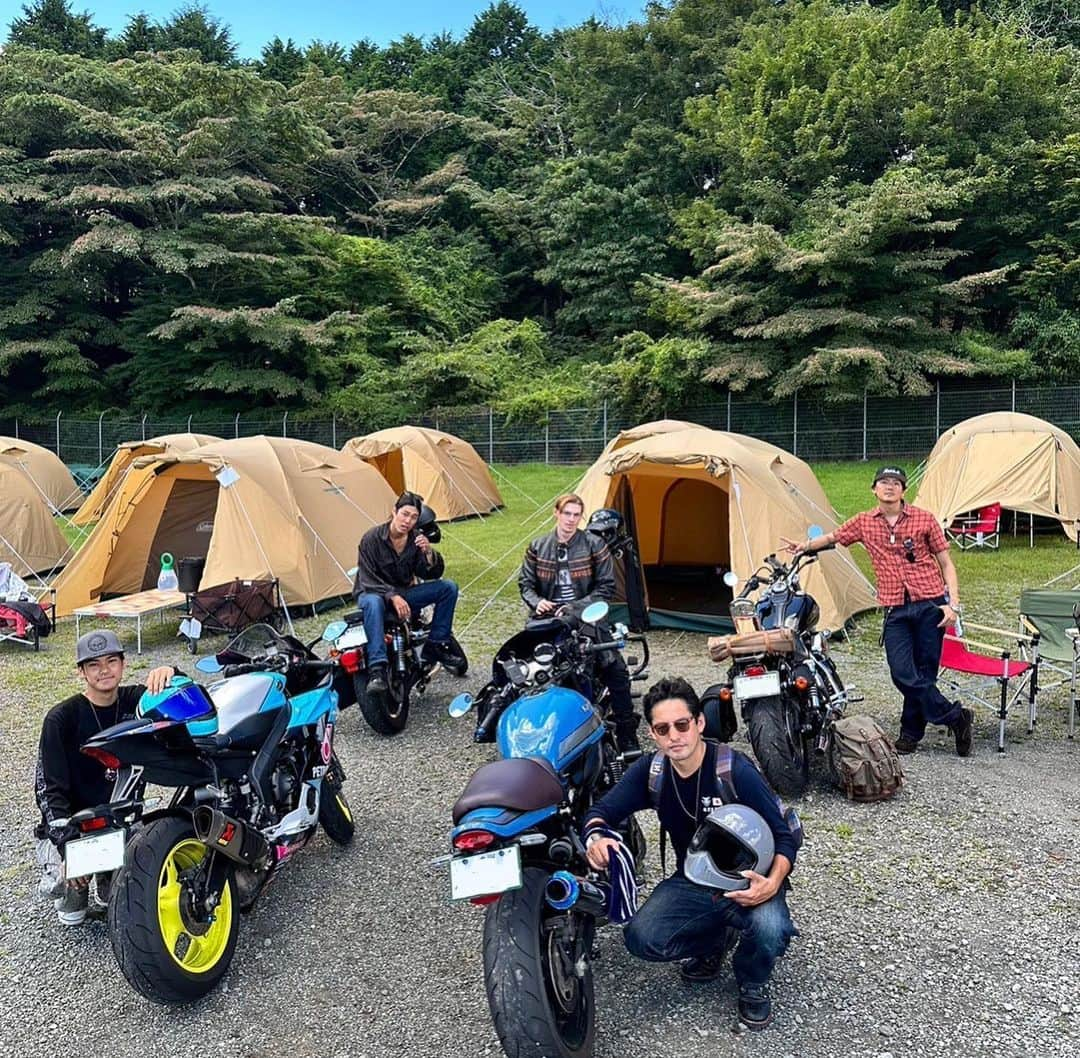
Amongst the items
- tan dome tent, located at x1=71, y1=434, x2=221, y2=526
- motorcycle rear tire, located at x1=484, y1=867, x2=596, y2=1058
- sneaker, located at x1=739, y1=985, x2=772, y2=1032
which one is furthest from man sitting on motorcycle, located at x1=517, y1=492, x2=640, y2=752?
tan dome tent, located at x1=71, y1=434, x2=221, y2=526

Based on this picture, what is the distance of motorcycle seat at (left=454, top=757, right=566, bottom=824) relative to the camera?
2.39 m

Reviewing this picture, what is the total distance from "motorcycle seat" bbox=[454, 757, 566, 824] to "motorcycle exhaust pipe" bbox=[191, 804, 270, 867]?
989mm

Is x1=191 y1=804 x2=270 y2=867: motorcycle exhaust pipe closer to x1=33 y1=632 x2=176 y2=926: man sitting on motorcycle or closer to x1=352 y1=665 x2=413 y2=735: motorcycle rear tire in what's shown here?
x1=33 y1=632 x2=176 y2=926: man sitting on motorcycle

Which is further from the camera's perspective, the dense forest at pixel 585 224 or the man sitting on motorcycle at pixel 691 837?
the dense forest at pixel 585 224

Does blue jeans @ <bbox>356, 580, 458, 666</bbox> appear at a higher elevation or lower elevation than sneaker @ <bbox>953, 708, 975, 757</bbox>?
higher

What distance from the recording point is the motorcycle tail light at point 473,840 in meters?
2.33

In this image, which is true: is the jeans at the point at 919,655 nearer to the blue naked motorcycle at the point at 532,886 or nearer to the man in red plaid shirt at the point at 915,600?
the man in red plaid shirt at the point at 915,600

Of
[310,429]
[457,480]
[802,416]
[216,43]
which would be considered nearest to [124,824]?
[457,480]

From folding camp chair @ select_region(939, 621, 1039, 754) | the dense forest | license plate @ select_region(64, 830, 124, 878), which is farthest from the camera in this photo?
the dense forest

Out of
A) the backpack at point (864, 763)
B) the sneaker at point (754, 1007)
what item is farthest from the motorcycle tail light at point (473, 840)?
the backpack at point (864, 763)

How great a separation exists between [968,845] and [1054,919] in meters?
0.60

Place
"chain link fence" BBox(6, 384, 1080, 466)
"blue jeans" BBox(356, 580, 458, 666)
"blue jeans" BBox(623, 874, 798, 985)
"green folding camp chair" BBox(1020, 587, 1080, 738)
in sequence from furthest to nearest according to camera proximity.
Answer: "chain link fence" BBox(6, 384, 1080, 466)
"blue jeans" BBox(356, 580, 458, 666)
"green folding camp chair" BBox(1020, 587, 1080, 738)
"blue jeans" BBox(623, 874, 798, 985)

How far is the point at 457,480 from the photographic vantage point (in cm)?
1658

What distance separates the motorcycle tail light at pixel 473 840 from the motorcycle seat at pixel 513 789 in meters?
0.07
